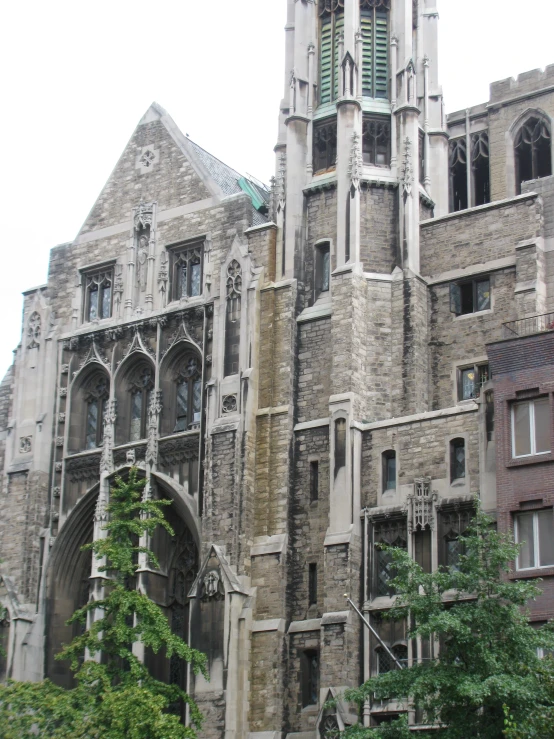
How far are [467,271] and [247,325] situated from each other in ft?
22.8

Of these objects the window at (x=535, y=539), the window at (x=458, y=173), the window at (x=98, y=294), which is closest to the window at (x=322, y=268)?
the window at (x=458, y=173)

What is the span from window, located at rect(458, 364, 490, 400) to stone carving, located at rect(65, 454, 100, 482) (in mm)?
12459

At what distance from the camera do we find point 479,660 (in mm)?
34781

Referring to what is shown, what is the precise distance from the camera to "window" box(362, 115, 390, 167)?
50.4 m

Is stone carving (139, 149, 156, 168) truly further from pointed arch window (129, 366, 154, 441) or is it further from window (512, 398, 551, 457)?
window (512, 398, 551, 457)

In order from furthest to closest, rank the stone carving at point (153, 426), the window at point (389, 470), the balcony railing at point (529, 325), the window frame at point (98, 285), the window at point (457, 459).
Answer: the window frame at point (98, 285)
the stone carving at point (153, 426)
the balcony railing at point (529, 325)
the window at point (389, 470)
the window at point (457, 459)

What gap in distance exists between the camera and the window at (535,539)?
128 ft

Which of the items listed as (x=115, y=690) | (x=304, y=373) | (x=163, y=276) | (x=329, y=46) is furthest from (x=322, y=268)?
(x=115, y=690)

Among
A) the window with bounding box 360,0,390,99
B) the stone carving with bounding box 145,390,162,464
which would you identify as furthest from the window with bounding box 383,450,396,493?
the window with bounding box 360,0,390,99

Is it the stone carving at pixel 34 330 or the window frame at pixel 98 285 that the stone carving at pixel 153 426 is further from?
the stone carving at pixel 34 330

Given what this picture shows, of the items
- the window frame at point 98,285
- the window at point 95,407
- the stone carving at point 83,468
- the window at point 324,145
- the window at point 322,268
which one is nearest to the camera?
the window at point 322,268

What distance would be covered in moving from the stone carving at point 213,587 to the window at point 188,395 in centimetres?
614

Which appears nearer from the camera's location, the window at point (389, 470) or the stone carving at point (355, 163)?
the window at point (389, 470)

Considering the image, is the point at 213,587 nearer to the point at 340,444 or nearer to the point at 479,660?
the point at 340,444
